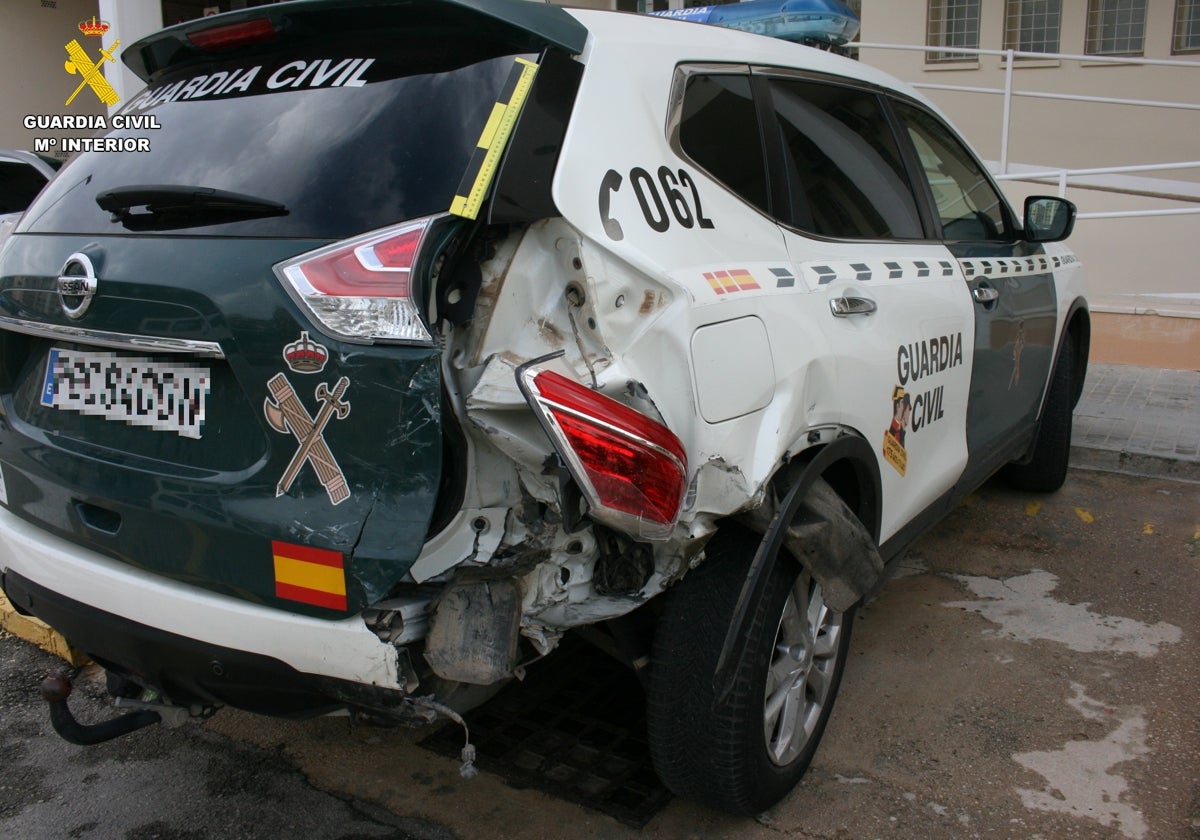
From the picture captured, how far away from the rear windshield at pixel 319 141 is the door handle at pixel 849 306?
107 centimetres

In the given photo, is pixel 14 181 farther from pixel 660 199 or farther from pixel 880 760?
pixel 880 760

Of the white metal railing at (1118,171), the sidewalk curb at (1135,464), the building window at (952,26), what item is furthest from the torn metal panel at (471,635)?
the building window at (952,26)

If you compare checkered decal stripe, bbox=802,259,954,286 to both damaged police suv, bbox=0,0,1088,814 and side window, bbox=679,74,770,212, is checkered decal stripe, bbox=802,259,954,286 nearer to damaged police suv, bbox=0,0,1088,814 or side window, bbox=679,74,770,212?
damaged police suv, bbox=0,0,1088,814

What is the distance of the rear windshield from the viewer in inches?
81.5

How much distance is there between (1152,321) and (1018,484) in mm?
3520

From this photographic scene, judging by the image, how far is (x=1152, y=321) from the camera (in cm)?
799

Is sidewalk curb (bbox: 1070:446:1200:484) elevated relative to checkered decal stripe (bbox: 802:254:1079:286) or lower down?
lower down

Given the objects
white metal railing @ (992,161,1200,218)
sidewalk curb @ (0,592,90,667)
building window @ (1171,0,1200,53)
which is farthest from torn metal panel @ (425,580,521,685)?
building window @ (1171,0,1200,53)

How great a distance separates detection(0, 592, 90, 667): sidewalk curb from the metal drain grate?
1.39 meters

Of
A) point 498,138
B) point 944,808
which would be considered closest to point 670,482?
point 498,138

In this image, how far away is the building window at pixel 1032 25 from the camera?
10.4m

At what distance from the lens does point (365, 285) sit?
6.52ft

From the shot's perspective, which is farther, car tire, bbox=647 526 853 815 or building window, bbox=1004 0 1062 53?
building window, bbox=1004 0 1062 53

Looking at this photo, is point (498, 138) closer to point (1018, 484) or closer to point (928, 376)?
point (928, 376)
